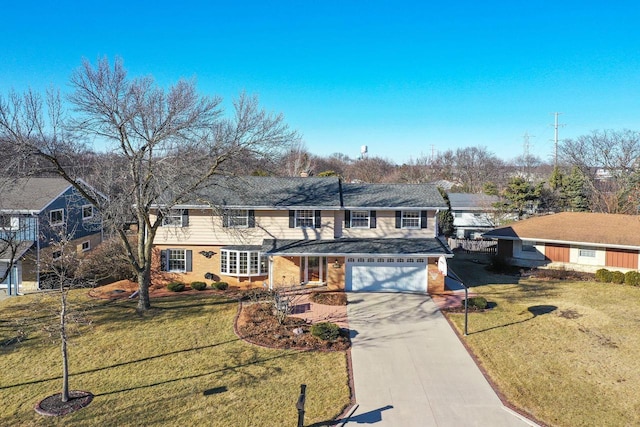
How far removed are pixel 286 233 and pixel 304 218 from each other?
53.7 inches

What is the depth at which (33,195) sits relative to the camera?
26.0 metres

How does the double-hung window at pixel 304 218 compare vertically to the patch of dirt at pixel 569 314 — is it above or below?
above

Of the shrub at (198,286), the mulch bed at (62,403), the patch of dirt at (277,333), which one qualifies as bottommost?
the mulch bed at (62,403)

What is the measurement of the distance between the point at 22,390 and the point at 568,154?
208 feet

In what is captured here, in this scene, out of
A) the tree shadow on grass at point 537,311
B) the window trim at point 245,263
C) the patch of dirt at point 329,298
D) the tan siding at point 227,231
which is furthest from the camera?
the tan siding at point 227,231

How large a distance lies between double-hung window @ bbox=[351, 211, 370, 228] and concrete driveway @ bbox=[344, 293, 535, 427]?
6.25 meters

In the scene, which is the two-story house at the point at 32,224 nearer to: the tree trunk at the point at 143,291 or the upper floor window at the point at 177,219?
the upper floor window at the point at 177,219

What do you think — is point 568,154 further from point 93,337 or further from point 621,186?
point 93,337

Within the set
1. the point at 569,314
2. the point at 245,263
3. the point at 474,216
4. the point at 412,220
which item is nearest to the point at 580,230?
the point at 569,314

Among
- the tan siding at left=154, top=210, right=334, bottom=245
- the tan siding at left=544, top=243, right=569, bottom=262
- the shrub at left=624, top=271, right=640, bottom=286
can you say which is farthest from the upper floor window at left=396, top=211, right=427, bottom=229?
the shrub at left=624, top=271, right=640, bottom=286

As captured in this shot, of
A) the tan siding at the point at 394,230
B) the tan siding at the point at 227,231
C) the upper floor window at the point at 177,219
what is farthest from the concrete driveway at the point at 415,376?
the upper floor window at the point at 177,219

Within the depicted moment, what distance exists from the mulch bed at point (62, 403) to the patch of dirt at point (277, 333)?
554 cm

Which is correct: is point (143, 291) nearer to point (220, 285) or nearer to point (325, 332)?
point (220, 285)

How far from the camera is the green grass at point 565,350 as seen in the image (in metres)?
11.0
